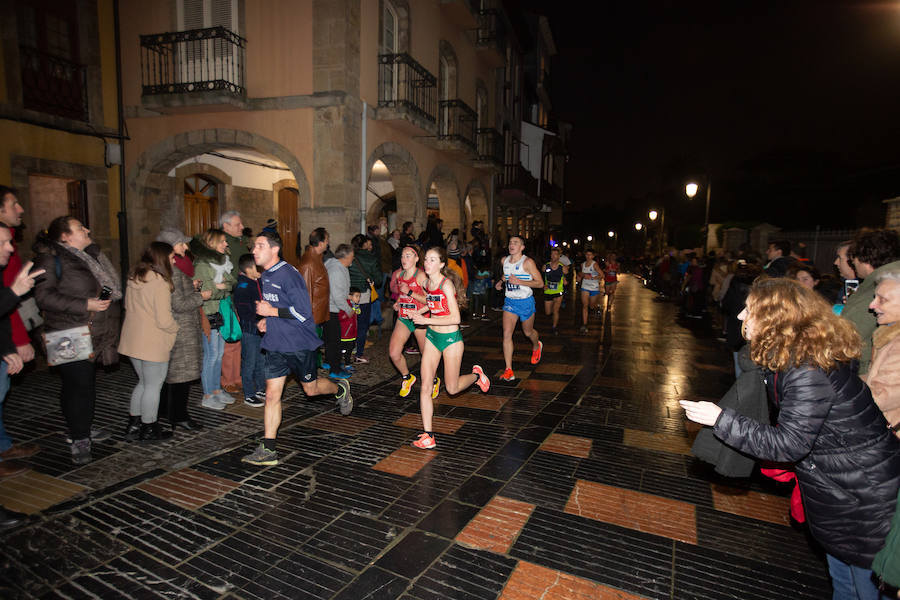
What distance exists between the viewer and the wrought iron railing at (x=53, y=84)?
9.84m

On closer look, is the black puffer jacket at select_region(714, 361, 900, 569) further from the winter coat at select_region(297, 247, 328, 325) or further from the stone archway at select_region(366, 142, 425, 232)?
the stone archway at select_region(366, 142, 425, 232)

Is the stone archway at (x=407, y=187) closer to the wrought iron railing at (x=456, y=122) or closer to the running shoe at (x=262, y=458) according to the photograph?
the wrought iron railing at (x=456, y=122)

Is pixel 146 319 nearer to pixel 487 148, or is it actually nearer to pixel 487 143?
pixel 487 148

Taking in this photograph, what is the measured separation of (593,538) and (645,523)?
450 millimetres

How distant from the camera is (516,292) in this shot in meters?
6.99

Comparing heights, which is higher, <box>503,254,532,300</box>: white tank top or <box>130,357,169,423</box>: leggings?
<box>503,254,532,300</box>: white tank top

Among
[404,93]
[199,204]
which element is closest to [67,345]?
[404,93]

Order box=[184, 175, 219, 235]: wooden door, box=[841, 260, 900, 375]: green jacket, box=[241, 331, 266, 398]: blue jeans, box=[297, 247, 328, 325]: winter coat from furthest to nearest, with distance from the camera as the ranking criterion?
box=[184, 175, 219, 235]: wooden door → box=[297, 247, 328, 325]: winter coat → box=[241, 331, 266, 398]: blue jeans → box=[841, 260, 900, 375]: green jacket

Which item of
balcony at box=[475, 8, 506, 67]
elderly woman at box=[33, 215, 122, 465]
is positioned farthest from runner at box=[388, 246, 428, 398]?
balcony at box=[475, 8, 506, 67]

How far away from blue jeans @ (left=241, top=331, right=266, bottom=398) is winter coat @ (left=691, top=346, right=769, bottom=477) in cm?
480

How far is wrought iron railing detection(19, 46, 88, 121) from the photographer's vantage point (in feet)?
32.3

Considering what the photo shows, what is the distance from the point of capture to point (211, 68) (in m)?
11.3

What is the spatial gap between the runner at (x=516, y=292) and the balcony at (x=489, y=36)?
42.7 ft

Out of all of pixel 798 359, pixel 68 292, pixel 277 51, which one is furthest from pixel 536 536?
pixel 277 51
